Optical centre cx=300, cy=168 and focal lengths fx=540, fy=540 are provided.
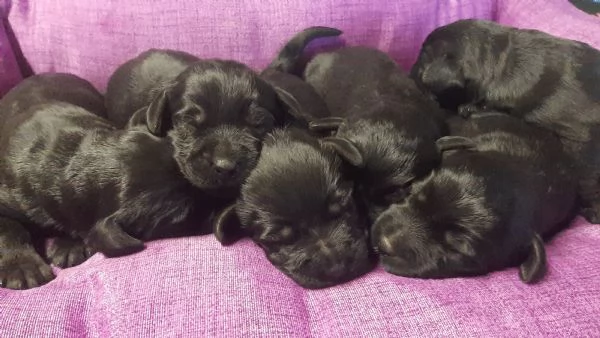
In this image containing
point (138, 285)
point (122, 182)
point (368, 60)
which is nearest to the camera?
point (138, 285)

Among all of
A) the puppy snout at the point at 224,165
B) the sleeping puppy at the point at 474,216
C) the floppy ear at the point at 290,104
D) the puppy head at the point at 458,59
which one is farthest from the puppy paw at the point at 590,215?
the puppy snout at the point at 224,165

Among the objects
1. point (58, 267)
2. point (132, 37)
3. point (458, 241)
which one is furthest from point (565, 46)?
point (58, 267)

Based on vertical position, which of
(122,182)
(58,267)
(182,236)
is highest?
(122,182)

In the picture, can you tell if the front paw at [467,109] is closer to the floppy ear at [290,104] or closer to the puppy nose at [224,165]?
the floppy ear at [290,104]

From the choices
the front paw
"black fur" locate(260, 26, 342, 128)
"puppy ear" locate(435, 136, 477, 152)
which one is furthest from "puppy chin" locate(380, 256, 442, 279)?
the front paw

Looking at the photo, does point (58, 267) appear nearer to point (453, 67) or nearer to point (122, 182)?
point (122, 182)
